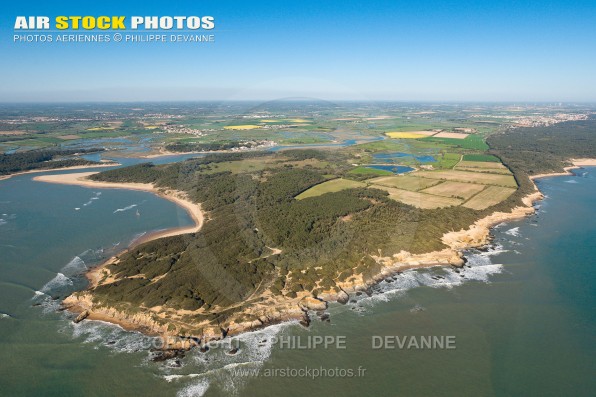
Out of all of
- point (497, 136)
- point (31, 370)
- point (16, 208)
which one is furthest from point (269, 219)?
point (497, 136)

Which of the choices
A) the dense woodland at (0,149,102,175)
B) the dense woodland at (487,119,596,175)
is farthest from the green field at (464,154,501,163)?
the dense woodland at (0,149,102,175)

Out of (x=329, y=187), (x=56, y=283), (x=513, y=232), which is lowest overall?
(x=56, y=283)

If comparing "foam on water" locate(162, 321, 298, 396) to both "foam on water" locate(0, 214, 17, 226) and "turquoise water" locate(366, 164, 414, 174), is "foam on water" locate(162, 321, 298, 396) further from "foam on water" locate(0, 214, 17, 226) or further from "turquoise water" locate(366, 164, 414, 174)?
"turquoise water" locate(366, 164, 414, 174)

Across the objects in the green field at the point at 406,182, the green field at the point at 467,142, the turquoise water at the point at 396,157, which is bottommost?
the green field at the point at 406,182

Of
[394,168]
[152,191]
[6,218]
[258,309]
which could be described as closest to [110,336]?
[258,309]

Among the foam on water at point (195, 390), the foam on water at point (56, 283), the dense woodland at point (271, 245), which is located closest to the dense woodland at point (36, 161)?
the dense woodland at point (271, 245)

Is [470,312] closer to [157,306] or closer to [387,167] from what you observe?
[157,306]

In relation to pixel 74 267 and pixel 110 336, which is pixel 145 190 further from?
pixel 110 336

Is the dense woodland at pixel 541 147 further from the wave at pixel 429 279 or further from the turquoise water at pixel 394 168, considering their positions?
the wave at pixel 429 279
